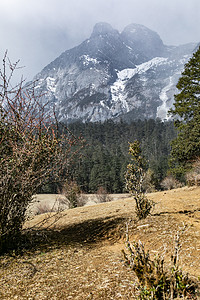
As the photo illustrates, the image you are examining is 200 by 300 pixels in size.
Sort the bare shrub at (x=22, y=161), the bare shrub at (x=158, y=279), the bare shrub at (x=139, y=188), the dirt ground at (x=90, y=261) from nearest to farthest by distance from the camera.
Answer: the bare shrub at (x=158, y=279) < the dirt ground at (x=90, y=261) < the bare shrub at (x=22, y=161) < the bare shrub at (x=139, y=188)

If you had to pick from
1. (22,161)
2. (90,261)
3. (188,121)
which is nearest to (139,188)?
(90,261)

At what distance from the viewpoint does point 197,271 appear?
8.45ft

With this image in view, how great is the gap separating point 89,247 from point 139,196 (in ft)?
5.88

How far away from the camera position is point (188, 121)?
15.5 m

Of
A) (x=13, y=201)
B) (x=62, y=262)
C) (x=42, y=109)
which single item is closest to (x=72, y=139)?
(x=42, y=109)

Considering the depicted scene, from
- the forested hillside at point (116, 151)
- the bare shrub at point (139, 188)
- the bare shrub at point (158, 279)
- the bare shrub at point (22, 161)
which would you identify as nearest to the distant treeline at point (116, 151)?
the forested hillside at point (116, 151)

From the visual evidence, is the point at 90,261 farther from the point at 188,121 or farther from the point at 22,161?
the point at 188,121

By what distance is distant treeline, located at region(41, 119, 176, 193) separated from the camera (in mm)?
53875

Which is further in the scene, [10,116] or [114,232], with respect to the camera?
[114,232]

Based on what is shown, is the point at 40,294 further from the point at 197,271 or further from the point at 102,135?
the point at 102,135

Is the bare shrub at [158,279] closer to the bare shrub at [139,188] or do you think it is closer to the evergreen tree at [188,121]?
the bare shrub at [139,188]

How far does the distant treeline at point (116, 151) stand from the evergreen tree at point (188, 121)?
17.1m

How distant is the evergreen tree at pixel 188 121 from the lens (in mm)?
14375

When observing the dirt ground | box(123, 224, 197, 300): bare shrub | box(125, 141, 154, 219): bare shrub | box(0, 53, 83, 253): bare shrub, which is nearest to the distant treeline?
box(125, 141, 154, 219): bare shrub
